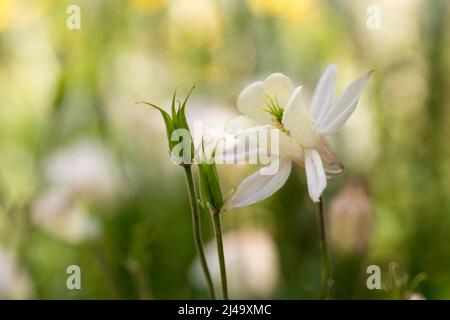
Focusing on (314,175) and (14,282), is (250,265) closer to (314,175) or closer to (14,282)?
(14,282)

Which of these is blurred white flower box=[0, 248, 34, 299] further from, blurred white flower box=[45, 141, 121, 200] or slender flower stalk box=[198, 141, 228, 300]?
slender flower stalk box=[198, 141, 228, 300]

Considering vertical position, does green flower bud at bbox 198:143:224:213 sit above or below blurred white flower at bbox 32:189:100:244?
above

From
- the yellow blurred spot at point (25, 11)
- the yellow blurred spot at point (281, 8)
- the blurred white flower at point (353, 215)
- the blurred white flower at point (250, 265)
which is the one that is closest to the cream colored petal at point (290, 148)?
the blurred white flower at point (353, 215)

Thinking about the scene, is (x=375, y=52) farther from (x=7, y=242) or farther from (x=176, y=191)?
(x=7, y=242)

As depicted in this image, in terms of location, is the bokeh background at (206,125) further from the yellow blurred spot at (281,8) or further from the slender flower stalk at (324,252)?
the slender flower stalk at (324,252)

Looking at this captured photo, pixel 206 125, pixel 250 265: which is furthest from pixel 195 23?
pixel 250 265

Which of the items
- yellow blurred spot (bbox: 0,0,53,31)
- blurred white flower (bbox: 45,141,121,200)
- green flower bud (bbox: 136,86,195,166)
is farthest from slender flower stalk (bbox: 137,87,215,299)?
yellow blurred spot (bbox: 0,0,53,31)
